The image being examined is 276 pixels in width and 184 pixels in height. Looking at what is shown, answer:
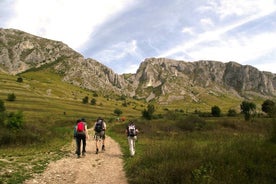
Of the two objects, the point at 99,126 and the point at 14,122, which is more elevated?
the point at 14,122

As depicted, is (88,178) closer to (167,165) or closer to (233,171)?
(167,165)

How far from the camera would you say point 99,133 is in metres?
20.8

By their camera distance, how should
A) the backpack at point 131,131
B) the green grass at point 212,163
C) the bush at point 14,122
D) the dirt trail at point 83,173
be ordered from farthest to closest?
the bush at point 14,122, the backpack at point 131,131, the dirt trail at point 83,173, the green grass at point 212,163

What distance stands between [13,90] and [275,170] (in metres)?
139

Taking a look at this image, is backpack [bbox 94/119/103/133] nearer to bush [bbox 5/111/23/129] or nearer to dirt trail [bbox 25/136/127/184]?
dirt trail [bbox 25/136/127/184]

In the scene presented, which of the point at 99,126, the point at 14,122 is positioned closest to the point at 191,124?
the point at 99,126

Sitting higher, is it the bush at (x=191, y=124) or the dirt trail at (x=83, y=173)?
the bush at (x=191, y=124)

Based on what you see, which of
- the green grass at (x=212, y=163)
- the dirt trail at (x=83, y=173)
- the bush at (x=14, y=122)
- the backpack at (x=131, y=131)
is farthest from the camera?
the bush at (x=14, y=122)

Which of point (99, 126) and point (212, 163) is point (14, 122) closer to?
point (99, 126)

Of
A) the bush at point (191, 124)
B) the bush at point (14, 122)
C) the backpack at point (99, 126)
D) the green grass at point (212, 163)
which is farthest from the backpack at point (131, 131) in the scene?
the bush at point (191, 124)

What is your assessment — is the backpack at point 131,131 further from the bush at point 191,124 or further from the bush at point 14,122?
the bush at point 191,124

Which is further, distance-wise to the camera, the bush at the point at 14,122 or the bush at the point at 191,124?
the bush at the point at 191,124

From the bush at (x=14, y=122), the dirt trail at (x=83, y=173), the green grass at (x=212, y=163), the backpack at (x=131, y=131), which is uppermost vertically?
the bush at (x=14, y=122)

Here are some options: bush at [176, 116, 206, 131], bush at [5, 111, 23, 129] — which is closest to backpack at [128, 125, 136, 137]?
bush at [5, 111, 23, 129]
